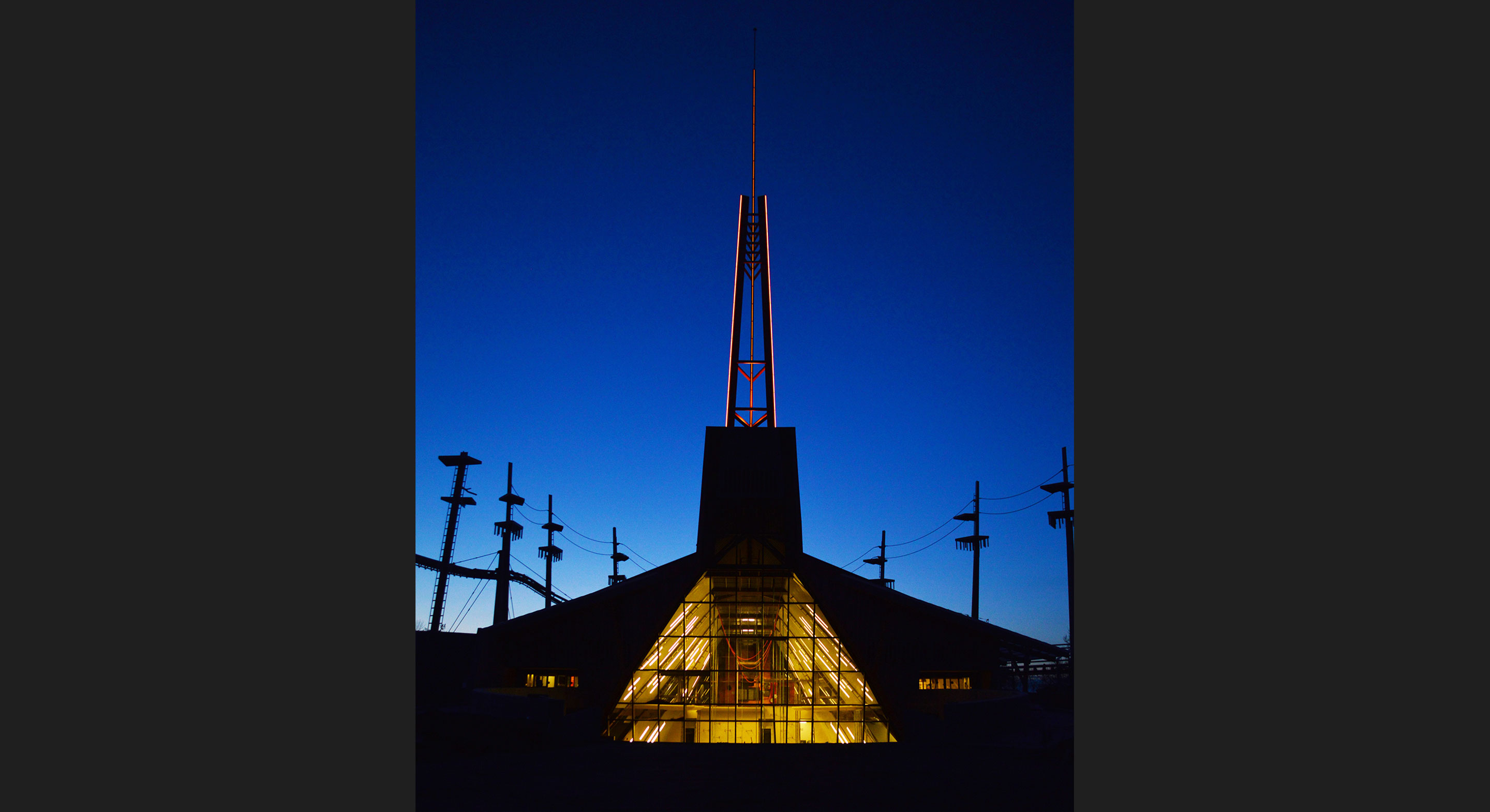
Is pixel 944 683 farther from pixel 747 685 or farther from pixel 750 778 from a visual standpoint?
pixel 750 778

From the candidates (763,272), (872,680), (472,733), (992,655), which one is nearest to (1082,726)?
(472,733)

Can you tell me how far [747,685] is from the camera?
24.1 m

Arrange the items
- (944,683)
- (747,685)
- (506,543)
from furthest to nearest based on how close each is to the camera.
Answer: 1. (506,543)
2. (747,685)
3. (944,683)

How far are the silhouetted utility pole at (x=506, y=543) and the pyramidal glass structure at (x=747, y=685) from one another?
1402 cm

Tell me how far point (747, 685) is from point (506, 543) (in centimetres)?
1757

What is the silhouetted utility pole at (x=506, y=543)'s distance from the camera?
115ft

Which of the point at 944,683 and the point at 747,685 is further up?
the point at 944,683

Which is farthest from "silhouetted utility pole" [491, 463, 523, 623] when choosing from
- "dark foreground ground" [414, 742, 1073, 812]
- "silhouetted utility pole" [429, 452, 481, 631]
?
"dark foreground ground" [414, 742, 1073, 812]

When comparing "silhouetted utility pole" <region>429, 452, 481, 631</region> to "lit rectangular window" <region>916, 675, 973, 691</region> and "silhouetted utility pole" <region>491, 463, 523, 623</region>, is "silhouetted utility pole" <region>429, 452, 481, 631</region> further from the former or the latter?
"lit rectangular window" <region>916, 675, 973, 691</region>

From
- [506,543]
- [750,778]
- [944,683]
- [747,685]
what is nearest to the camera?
[750,778]

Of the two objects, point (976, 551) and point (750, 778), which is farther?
point (976, 551)

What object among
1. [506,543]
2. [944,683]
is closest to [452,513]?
[506,543]

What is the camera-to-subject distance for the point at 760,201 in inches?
1093

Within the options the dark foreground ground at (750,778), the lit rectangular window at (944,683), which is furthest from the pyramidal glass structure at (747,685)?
the dark foreground ground at (750,778)
